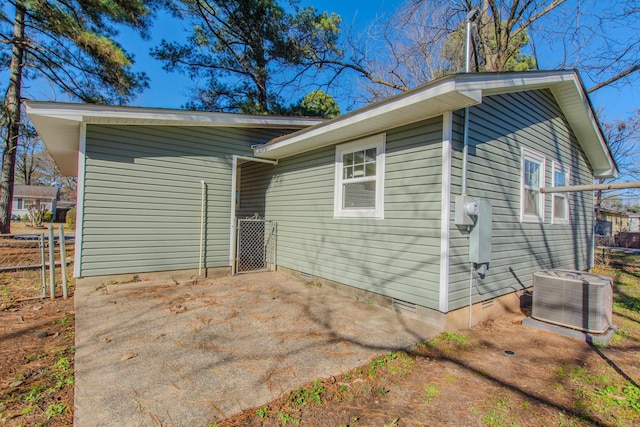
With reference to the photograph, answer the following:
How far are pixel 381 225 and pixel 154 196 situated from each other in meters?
4.27

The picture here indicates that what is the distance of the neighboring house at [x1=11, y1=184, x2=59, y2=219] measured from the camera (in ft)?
102

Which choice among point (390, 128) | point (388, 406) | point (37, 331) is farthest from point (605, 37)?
point (37, 331)

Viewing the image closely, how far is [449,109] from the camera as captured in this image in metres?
3.70

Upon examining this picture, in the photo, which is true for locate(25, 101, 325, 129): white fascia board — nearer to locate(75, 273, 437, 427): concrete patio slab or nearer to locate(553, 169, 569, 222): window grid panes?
locate(75, 273, 437, 427): concrete patio slab

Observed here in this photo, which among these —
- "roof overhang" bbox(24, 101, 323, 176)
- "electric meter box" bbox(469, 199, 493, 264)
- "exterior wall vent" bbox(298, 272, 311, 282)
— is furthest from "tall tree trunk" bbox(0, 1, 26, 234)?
"electric meter box" bbox(469, 199, 493, 264)

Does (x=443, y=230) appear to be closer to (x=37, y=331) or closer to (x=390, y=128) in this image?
(x=390, y=128)

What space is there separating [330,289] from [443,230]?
7.97 feet

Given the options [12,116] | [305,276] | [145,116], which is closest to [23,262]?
[145,116]

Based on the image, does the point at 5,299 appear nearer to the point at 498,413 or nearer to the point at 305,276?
the point at 305,276

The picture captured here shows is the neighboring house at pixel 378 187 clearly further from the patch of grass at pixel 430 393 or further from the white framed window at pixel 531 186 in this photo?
the patch of grass at pixel 430 393

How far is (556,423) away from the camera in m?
2.19

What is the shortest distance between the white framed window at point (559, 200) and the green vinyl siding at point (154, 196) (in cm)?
644

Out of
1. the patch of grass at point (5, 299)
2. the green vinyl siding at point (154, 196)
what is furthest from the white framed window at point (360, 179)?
the patch of grass at point (5, 299)

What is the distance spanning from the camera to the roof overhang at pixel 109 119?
15.3ft
